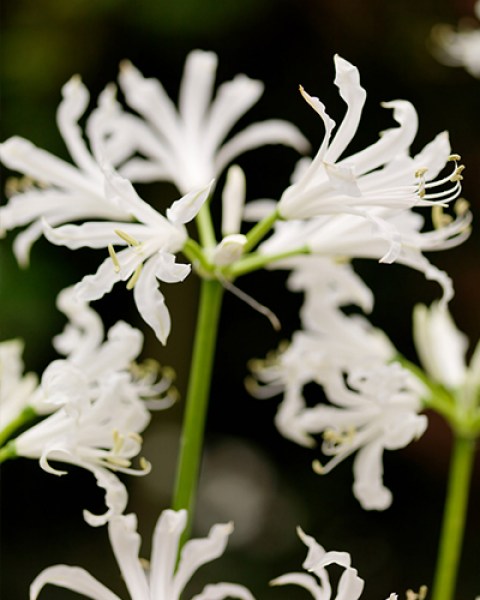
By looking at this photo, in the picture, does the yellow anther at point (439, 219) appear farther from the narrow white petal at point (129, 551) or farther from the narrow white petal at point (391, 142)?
the narrow white petal at point (129, 551)

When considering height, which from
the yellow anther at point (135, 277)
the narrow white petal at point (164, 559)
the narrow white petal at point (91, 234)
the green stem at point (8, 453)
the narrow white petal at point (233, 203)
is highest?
the narrow white petal at point (233, 203)

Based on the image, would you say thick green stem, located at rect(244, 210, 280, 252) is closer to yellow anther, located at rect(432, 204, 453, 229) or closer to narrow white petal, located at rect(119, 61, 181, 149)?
yellow anther, located at rect(432, 204, 453, 229)

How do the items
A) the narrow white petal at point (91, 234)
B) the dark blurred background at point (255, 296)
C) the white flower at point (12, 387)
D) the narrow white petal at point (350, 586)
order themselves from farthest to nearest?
the dark blurred background at point (255, 296)
the white flower at point (12, 387)
the narrow white petal at point (91, 234)
the narrow white petal at point (350, 586)

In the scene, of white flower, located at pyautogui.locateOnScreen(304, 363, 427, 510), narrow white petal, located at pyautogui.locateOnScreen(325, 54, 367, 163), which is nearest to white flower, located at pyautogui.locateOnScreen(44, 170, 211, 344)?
narrow white petal, located at pyautogui.locateOnScreen(325, 54, 367, 163)

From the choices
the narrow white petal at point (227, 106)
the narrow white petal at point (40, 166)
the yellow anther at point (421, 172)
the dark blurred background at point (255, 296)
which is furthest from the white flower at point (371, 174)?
the dark blurred background at point (255, 296)

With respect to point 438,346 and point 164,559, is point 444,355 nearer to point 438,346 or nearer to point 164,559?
point 438,346

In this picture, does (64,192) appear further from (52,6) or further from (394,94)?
(52,6)
